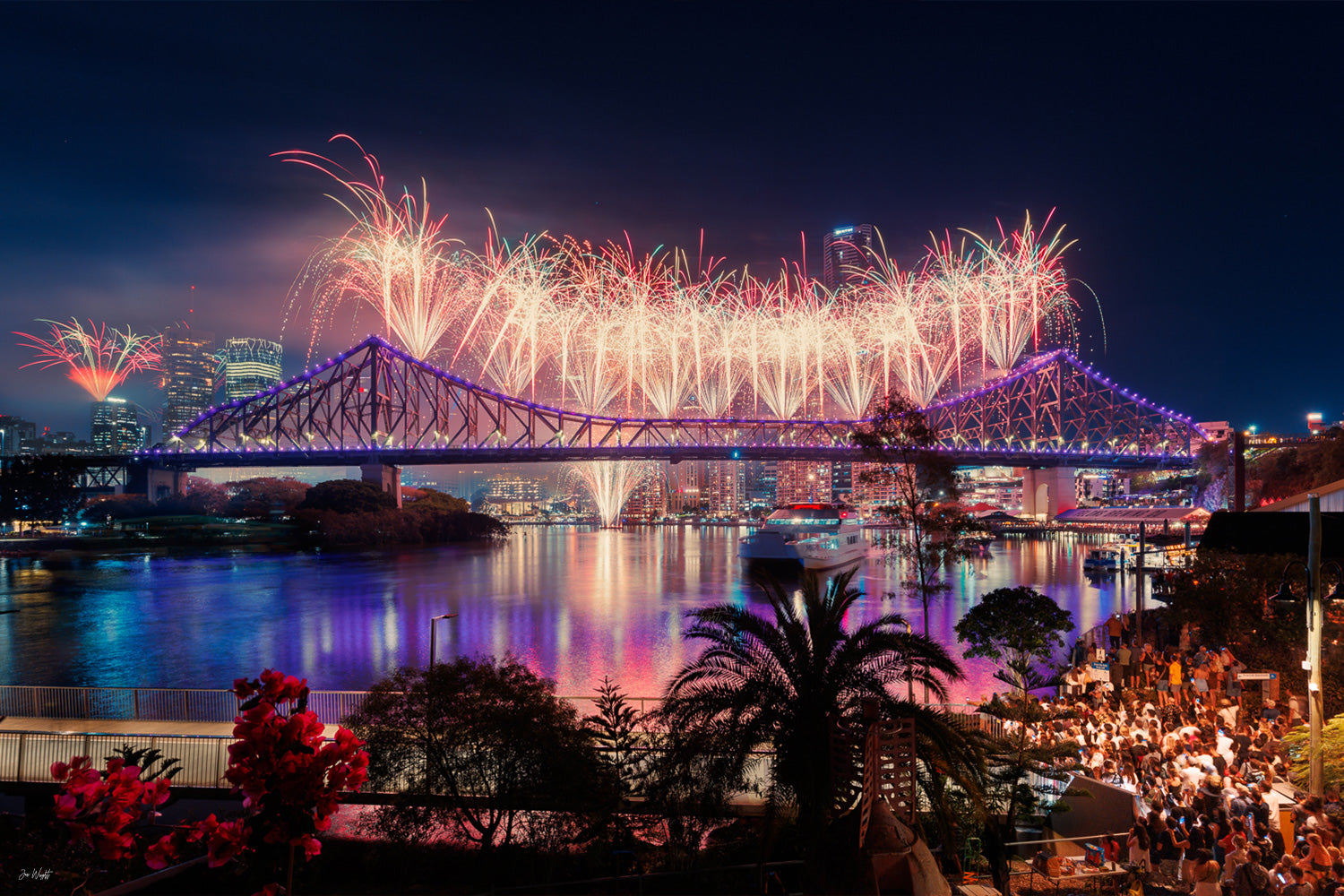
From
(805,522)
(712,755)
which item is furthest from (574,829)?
(805,522)

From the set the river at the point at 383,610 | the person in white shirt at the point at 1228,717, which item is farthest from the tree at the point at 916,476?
the person in white shirt at the point at 1228,717

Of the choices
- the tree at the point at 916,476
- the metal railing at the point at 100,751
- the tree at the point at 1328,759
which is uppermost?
the tree at the point at 916,476

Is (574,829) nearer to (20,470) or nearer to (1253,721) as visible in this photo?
(1253,721)

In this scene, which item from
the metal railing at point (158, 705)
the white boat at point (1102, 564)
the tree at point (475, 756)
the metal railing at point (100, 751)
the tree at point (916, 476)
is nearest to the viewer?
the tree at point (475, 756)

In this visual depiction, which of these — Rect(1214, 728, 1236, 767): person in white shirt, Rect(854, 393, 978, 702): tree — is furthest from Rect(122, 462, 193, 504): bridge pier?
Rect(1214, 728, 1236, 767): person in white shirt

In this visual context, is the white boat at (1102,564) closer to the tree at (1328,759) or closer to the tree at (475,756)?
the tree at (1328,759)

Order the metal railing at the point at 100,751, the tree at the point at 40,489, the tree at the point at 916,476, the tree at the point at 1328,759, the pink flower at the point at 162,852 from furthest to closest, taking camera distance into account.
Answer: the tree at the point at 40,489 < the tree at the point at 916,476 < the metal railing at the point at 100,751 < the tree at the point at 1328,759 < the pink flower at the point at 162,852
